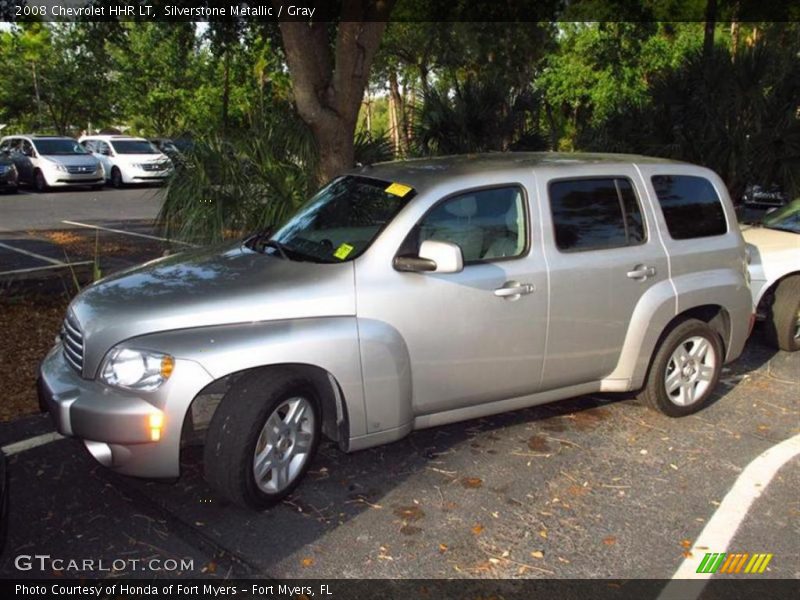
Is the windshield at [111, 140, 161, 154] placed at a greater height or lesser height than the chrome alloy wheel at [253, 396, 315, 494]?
greater

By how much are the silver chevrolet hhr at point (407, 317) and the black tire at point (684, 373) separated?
0.02m

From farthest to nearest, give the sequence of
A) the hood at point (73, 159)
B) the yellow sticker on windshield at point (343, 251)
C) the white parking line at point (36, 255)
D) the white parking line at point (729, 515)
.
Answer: the hood at point (73, 159), the white parking line at point (36, 255), the yellow sticker on windshield at point (343, 251), the white parking line at point (729, 515)

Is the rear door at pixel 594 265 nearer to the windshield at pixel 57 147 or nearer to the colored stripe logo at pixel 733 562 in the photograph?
the colored stripe logo at pixel 733 562

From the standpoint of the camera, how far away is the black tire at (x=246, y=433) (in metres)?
3.63

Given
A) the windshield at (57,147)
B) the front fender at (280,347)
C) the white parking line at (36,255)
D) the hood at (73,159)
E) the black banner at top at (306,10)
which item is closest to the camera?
the front fender at (280,347)

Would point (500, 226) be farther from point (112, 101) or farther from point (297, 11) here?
point (112, 101)

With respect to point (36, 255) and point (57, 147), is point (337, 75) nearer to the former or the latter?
point (36, 255)

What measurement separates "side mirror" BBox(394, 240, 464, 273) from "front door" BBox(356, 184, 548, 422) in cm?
6

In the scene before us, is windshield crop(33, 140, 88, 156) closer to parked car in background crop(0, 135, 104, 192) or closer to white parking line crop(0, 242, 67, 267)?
parked car in background crop(0, 135, 104, 192)

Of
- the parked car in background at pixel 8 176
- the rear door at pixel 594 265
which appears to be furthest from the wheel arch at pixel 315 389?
the parked car in background at pixel 8 176

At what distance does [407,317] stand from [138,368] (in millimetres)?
1399

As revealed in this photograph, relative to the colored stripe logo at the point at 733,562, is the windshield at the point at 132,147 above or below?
above

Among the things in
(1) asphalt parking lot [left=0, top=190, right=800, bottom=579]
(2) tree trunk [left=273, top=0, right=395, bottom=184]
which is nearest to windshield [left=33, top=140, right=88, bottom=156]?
(2) tree trunk [left=273, top=0, right=395, bottom=184]

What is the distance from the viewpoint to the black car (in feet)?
67.1
